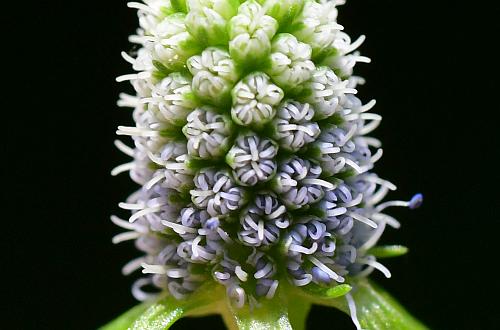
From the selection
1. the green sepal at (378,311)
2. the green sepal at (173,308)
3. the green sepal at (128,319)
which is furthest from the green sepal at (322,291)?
the green sepal at (128,319)

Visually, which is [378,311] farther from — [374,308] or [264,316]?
[264,316]

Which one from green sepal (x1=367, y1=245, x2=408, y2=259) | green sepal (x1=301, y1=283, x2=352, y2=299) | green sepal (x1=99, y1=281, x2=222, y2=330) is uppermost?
green sepal (x1=367, y1=245, x2=408, y2=259)

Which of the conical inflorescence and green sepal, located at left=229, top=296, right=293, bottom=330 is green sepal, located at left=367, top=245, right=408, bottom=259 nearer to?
the conical inflorescence

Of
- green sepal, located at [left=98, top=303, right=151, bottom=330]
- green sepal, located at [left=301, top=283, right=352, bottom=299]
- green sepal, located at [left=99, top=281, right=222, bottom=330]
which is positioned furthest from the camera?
green sepal, located at [left=98, top=303, right=151, bottom=330]

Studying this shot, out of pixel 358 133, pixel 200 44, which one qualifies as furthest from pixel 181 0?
pixel 358 133

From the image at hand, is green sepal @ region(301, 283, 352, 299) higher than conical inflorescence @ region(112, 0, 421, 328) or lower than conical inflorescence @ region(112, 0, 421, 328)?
lower

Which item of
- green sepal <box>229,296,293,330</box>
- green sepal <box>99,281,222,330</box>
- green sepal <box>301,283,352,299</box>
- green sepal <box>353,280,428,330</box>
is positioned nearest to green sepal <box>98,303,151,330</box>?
green sepal <box>99,281,222,330</box>

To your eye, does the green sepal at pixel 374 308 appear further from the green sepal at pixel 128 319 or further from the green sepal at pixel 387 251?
the green sepal at pixel 128 319

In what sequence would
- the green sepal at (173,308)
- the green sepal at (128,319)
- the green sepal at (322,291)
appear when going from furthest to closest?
1. the green sepal at (128,319)
2. the green sepal at (173,308)
3. the green sepal at (322,291)
